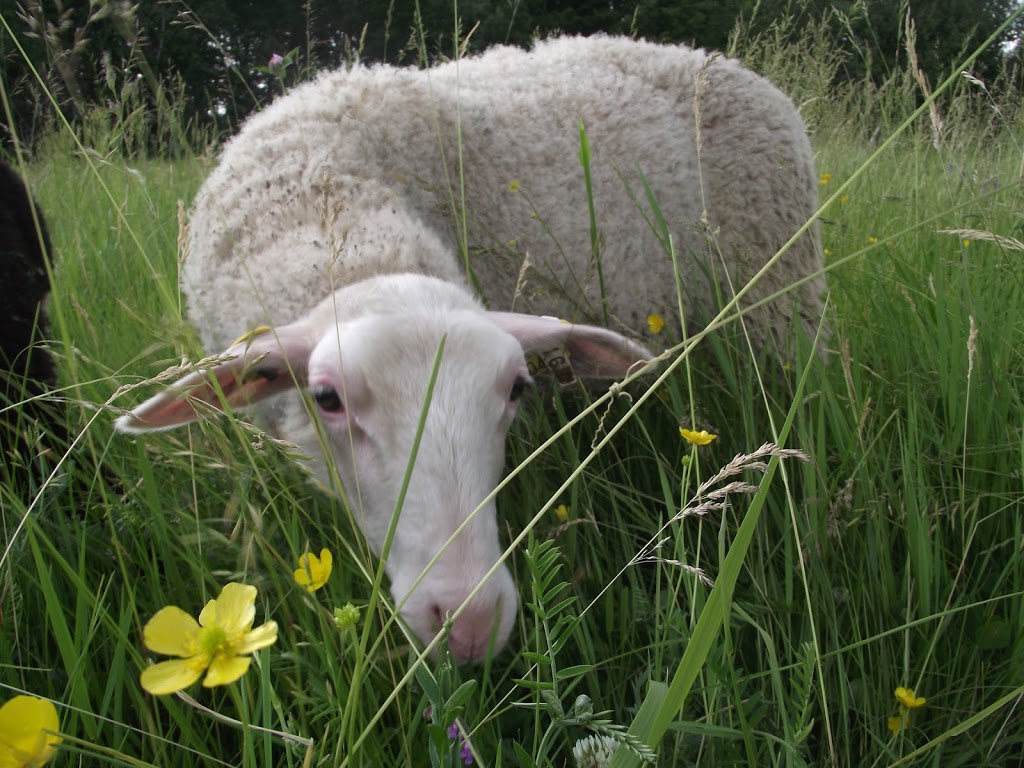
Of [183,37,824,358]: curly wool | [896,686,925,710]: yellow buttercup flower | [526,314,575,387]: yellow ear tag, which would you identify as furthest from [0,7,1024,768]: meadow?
[183,37,824,358]: curly wool

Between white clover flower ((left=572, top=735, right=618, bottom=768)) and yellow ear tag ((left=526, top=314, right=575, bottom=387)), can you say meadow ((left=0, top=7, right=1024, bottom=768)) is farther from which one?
yellow ear tag ((left=526, top=314, right=575, bottom=387))

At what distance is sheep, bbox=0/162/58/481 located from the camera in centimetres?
166

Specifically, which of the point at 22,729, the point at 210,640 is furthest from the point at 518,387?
the point at 22,729

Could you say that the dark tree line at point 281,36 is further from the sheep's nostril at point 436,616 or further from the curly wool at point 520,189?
the sheep's nostril at point 436,616

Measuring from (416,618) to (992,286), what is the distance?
2.25 meters

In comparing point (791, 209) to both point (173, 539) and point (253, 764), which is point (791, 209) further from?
point (253, 764)

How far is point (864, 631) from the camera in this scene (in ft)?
4.28

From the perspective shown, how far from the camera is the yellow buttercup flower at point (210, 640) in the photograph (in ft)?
1.87

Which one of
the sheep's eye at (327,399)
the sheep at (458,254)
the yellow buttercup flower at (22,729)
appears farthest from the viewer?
the sheep's eye at (327,399)

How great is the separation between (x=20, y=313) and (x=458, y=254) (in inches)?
49.5

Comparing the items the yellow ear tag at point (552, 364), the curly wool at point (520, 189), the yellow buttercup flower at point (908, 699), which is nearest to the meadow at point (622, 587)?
the yellow buttercup flower at point (908, 699)

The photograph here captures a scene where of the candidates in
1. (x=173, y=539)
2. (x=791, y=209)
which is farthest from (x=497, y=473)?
(x=791, y=209)

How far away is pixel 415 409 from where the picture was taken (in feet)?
4.65

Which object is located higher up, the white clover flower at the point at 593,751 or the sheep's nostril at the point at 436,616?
the white clover flower at the point at 593,751
